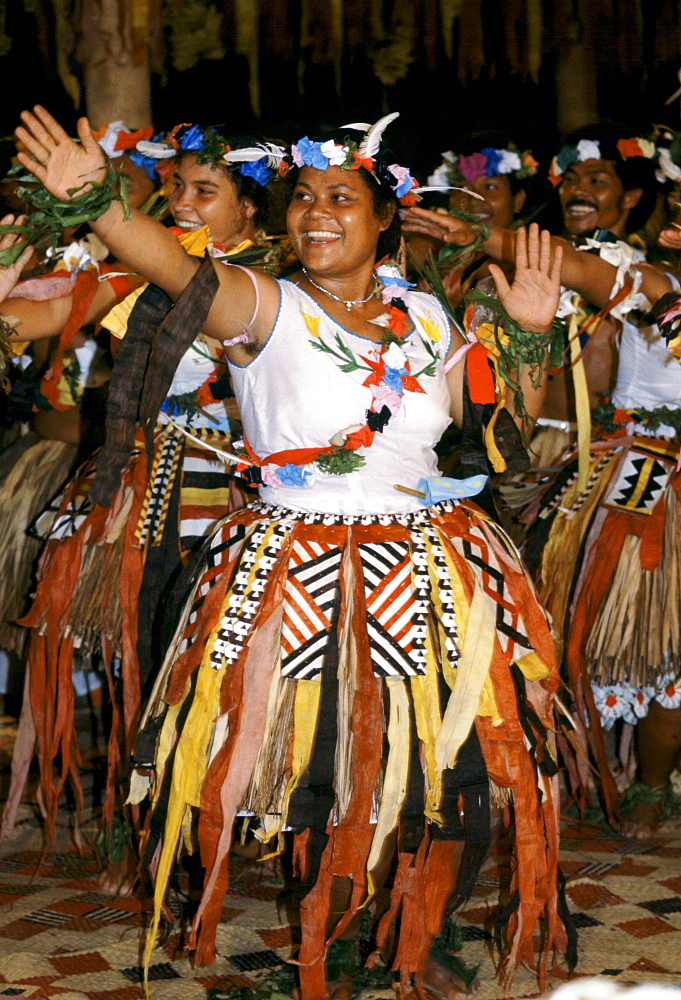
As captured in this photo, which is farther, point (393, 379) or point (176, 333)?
point (393, 379)

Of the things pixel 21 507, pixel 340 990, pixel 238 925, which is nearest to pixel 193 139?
pixel 21 507

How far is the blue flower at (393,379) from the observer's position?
226cm

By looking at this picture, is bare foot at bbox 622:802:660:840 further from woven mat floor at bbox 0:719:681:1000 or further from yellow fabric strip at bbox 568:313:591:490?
yellow fabric strip at bbox 568:313:591:490

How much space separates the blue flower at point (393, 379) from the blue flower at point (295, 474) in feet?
0.76

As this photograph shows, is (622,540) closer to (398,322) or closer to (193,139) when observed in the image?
(398,322)

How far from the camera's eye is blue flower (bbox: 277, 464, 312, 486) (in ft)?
7.36

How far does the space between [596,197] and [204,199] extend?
5.12 feet

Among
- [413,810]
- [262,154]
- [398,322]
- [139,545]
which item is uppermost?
[262,154]

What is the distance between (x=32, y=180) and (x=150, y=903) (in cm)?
166

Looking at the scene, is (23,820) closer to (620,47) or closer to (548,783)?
(548,783)

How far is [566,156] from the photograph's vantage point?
393 cm

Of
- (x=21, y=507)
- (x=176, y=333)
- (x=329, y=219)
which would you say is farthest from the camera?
(x=21, y=507)

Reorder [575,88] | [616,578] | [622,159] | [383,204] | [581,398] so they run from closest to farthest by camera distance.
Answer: [383,204], [581,398], [616,578], [622,159], [575,88]

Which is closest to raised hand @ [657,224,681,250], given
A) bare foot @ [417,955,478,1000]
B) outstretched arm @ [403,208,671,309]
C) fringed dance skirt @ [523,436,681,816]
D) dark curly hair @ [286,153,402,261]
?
outstretched arm @ [403,208,671,309]
